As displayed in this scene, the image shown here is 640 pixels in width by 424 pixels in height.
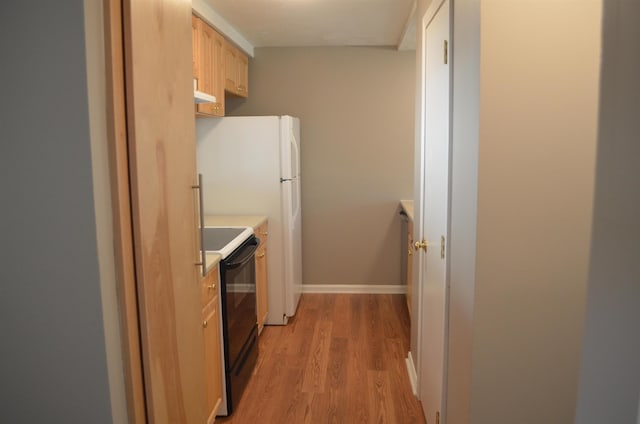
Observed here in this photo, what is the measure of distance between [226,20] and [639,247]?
352 cm

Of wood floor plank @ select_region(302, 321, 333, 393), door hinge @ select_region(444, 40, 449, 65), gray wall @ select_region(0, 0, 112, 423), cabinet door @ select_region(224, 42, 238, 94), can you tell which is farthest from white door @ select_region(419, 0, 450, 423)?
cabinet door @ select_region(224, 42, 238, 94)

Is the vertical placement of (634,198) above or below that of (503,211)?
above

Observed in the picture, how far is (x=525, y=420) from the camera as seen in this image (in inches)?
59.8

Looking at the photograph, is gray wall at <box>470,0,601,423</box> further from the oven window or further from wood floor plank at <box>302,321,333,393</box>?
wood floor plank at <box>302,321,333,393</box>

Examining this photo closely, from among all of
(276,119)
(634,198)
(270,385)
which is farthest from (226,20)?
(634,198)

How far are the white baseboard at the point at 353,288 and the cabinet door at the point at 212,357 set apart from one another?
92.5 inches

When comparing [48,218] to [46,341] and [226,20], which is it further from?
[226,20]

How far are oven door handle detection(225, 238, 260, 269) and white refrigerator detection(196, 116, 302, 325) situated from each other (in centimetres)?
70

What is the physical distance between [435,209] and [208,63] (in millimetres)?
1932

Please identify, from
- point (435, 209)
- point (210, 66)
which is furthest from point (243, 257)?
point (210, 66)

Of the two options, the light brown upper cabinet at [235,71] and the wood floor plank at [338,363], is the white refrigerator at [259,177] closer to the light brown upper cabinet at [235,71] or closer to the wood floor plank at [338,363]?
the light brown upper cabinet at [235,71]

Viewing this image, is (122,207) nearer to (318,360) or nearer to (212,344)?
(212,344)

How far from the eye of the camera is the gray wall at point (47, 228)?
1.15m

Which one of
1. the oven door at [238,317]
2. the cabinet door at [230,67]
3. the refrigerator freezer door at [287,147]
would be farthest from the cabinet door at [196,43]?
the oven door at [238,317]
